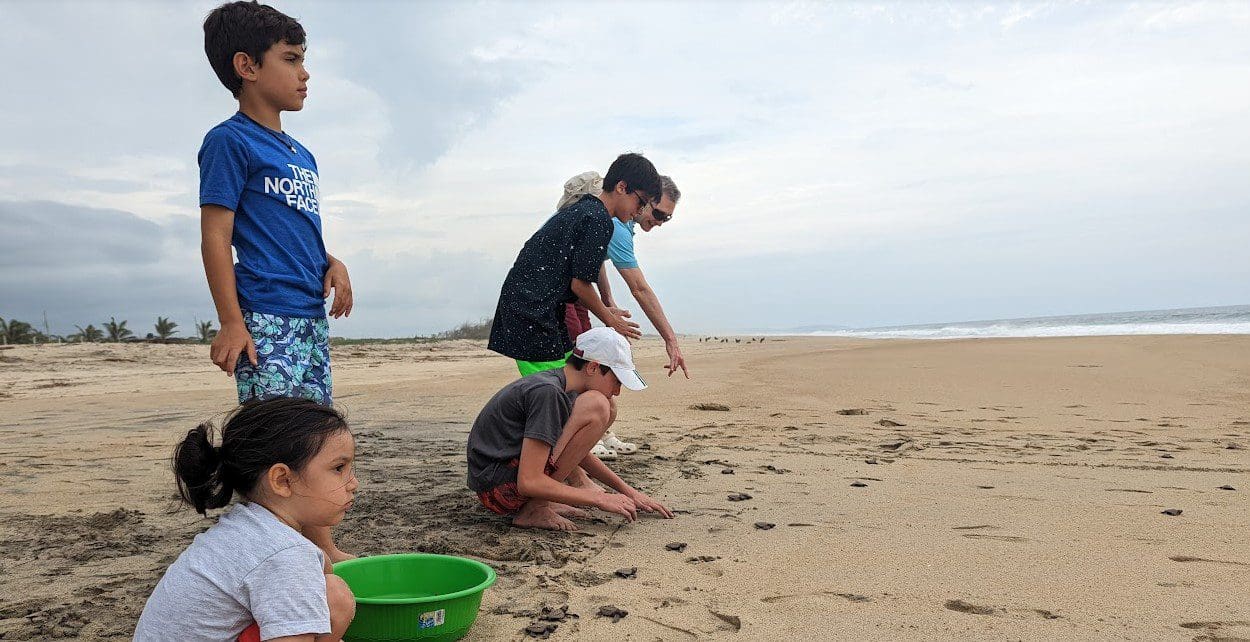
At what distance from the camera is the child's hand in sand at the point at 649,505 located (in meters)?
3.45

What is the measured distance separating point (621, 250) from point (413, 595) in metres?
2.60

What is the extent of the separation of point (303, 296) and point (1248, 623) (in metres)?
2.92

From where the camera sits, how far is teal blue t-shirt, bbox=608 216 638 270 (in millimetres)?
4641

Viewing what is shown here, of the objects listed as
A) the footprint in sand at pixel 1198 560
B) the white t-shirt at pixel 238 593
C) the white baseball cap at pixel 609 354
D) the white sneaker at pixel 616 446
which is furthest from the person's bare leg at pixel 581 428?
the footprint in sand at pixel 1198 560

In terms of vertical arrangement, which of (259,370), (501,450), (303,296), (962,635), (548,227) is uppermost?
(548,227)

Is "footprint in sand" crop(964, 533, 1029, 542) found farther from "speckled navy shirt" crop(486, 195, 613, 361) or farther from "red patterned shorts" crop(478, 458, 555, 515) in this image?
"speckled navy shirt" crop(486, 195, 613, 361)

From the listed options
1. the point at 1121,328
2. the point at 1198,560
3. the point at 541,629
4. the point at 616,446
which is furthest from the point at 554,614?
the point at 1121,328

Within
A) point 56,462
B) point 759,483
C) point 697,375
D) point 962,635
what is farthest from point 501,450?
point 697,375

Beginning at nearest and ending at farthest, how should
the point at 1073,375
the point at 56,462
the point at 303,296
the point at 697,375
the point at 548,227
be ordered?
the point at 303,296, the point at 548,227, the point at 56,462, the point at 1073,375, the point at 697,375

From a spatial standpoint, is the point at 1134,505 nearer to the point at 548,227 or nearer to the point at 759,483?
the point at 759,483

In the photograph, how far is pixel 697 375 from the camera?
36.4 feet

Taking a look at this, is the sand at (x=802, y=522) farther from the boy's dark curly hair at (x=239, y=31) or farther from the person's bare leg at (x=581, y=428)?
the boy's dark curly hair at (x=239, y=31)

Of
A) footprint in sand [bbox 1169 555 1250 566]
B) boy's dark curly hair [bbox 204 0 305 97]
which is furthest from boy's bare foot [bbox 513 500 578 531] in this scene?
footprint in sand [bbox 1169 555 1250 566]

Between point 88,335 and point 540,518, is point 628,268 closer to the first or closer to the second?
point 540,518
